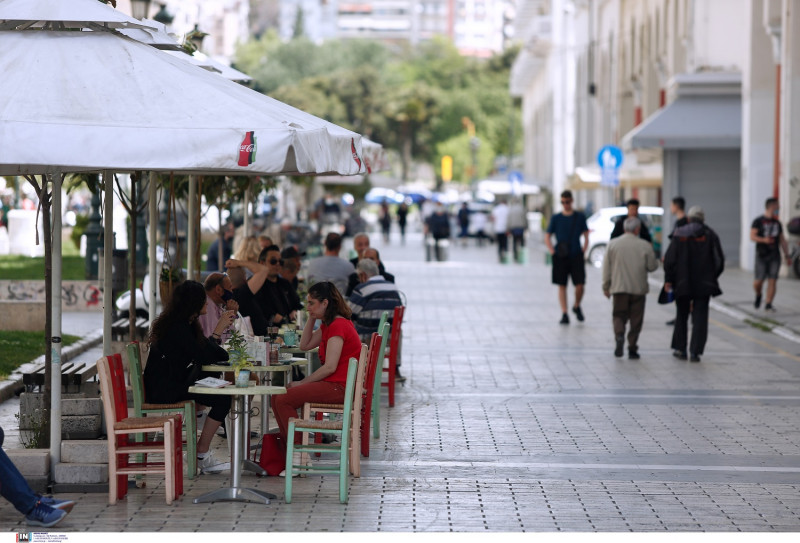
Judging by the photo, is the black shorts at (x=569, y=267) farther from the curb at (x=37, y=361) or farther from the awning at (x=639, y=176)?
the awning at (x=639, y=176)

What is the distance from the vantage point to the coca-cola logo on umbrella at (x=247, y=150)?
286 inches

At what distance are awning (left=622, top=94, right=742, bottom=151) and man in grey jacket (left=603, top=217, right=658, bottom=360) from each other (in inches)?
732

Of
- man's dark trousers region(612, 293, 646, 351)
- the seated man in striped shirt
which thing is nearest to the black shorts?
man's dark trousers region(612, 293, 646, 351)

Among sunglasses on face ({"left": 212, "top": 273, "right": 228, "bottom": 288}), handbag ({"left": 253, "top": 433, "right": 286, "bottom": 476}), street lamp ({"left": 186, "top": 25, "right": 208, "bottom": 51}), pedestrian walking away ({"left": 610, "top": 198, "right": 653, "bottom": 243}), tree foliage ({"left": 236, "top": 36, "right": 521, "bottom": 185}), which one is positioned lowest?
handbag ({"left": 253, "top": 433, "right": 286, "bottom": 476})

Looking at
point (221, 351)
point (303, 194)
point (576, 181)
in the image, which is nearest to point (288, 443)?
point (221, 351)

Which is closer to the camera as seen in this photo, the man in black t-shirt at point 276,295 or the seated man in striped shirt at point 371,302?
the man in black t-shirt at point 276,295

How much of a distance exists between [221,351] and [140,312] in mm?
6202

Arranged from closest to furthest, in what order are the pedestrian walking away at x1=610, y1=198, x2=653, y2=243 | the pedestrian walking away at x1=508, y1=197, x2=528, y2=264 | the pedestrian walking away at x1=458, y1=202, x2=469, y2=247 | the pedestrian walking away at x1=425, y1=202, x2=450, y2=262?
the pedestrian walking away at x1=610, y1=198, x2=653, y2=243, the pedestrian walking away at x1=508, y1=197, x2=528, y2=264, the pedestrian walking away at x1=425, y1=202, x2=450, y2=262, the pedestrian walking away at x1=458, y1=202, x2=469, y2=247

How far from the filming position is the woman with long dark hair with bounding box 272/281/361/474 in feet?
30.3

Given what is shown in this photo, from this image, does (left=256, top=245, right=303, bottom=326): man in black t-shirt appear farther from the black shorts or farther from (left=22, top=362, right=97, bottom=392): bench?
the black shorts

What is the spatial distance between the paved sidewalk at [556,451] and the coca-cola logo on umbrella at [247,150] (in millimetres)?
2024

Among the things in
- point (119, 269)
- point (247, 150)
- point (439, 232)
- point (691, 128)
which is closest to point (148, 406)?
point (247, 150)

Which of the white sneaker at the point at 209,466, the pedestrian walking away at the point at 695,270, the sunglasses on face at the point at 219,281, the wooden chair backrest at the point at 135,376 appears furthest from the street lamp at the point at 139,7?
the wooden chair backrest at the point at 135,376

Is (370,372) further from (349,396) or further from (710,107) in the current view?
(710,107)
